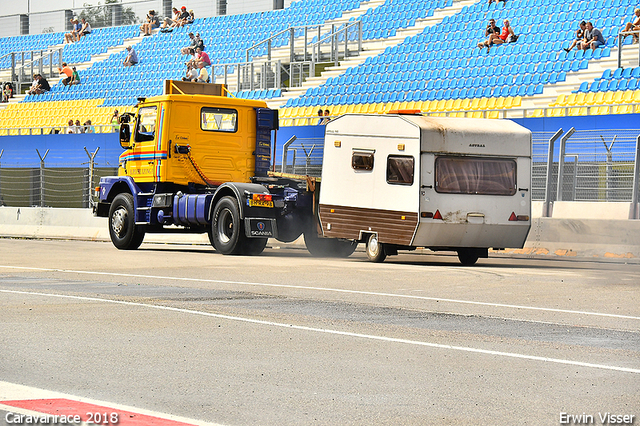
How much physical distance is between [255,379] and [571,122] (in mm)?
18456

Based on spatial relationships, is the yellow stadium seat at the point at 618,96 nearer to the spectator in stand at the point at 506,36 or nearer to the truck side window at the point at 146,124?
the spectator in stand at the point at 506,36

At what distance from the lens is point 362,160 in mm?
17453

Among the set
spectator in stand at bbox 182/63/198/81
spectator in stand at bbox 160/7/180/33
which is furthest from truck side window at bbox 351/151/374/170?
spectator in stand at bbox 160/7/180/33

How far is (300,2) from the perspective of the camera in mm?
44375

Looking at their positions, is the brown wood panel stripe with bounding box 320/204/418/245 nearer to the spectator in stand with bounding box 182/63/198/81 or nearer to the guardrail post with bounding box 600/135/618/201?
the guardrail post with bounding box 600/135/618/201

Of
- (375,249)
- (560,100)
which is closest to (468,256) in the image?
(375,249)

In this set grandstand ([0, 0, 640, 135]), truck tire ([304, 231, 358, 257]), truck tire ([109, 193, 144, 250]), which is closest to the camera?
truck tire ([304, 231, 358, 257])

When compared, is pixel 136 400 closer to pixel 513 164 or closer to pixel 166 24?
pixel 513 164

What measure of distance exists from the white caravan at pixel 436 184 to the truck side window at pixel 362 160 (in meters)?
0.02

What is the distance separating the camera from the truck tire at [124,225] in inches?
831

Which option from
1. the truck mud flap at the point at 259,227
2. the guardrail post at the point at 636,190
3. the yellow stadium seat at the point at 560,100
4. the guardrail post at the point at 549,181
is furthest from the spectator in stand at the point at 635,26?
the truck mud flap at the point at 259,227

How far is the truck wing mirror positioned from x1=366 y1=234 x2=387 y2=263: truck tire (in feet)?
21.6

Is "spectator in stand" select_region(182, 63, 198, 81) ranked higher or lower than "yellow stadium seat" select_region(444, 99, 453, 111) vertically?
higher

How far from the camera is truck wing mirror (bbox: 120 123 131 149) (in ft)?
68.7
